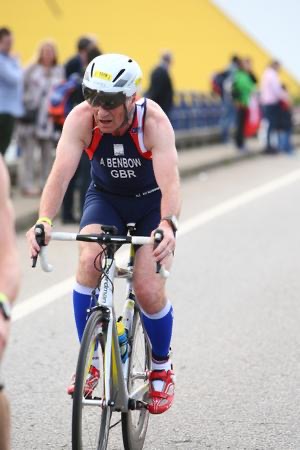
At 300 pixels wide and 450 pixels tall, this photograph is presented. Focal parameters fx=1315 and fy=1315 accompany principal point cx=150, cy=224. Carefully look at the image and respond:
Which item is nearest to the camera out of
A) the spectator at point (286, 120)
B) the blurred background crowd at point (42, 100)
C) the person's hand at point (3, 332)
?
A: the person's hand at point (3, 332)

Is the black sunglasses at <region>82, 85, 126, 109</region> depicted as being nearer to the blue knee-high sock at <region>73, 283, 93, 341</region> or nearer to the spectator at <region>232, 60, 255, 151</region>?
the blue knee-high sock at <region>73, 283, 93, 341</region>

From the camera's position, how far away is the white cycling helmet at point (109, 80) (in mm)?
5176

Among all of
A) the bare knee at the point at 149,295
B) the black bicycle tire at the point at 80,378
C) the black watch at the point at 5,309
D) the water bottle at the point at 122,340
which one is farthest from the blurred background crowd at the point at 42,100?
the black watch at the point at 5,309

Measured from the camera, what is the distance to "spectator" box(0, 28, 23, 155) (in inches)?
519

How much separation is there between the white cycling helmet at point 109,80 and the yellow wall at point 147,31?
27.9 m

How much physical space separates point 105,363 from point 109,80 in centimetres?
111

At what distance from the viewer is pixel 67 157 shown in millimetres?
5422

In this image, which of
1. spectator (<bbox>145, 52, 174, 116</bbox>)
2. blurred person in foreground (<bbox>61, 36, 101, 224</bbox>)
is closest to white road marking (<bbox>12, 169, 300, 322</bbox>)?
blurred person in foreground (<bbox>61, 36, 101, 224</bbox>)

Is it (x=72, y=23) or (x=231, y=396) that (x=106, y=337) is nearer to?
(x=231, y=396)

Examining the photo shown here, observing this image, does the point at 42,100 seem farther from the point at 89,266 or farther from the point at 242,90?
the point at 89,266

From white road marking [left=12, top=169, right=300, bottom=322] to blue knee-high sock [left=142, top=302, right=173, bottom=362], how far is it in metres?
2.80

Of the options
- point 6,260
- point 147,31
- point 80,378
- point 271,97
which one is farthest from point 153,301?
point 147,31

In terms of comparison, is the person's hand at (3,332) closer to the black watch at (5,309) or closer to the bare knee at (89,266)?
the black watch at (5,309)

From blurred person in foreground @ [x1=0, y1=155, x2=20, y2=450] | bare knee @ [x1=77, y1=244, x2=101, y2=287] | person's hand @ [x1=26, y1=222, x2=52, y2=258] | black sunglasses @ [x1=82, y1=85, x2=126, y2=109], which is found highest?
black sunglasses @ [x1=82, y1=85, x2=126, y2=109]
